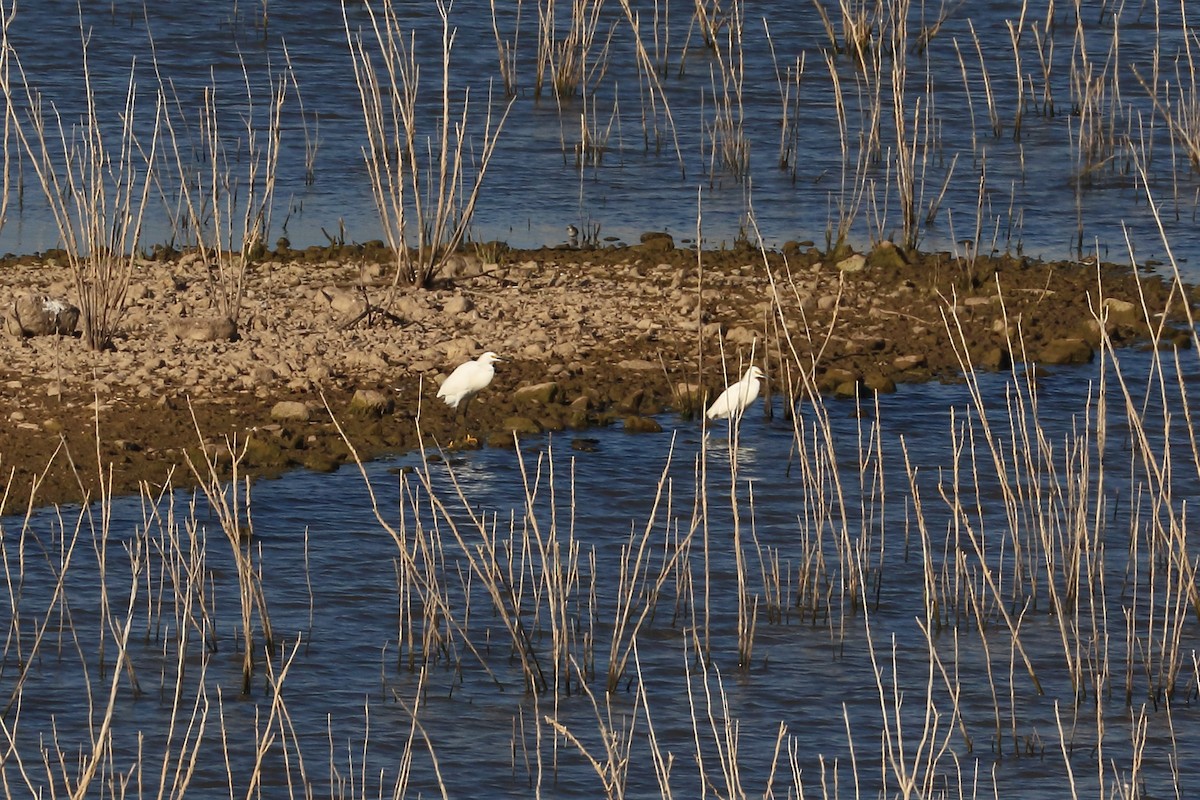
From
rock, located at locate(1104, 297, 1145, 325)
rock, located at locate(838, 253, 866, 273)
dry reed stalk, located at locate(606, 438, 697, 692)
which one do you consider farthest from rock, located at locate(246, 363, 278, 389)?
rock, located at locate(1104, 297, 1145, 325)

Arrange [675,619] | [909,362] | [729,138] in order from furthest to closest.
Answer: [729,138] < [909,362] < [675,619]

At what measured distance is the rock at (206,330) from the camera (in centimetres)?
976

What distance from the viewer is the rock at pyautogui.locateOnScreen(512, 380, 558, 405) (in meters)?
9.38

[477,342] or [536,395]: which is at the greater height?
[477,342]

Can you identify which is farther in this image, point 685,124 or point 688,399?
point 685,124

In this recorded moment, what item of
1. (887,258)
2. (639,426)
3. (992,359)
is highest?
(887,258)

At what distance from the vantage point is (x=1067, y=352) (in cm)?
1023

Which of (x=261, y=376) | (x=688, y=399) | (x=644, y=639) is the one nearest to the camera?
(x=644, y=639)

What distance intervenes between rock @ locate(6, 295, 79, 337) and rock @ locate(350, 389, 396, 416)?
151 centimetres

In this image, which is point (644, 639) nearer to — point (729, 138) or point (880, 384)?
point (880, 384)

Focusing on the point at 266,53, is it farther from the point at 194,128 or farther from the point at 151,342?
the point at 151,342

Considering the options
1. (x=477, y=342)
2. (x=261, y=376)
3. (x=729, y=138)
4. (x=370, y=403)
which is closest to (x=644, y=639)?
(x=370, y=403)

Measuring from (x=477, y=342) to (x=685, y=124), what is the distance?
601 cm

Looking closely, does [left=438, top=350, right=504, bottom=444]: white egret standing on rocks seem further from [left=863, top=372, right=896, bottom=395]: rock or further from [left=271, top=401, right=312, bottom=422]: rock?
[left=863, top=372, right=896, bottom=395]: rock
